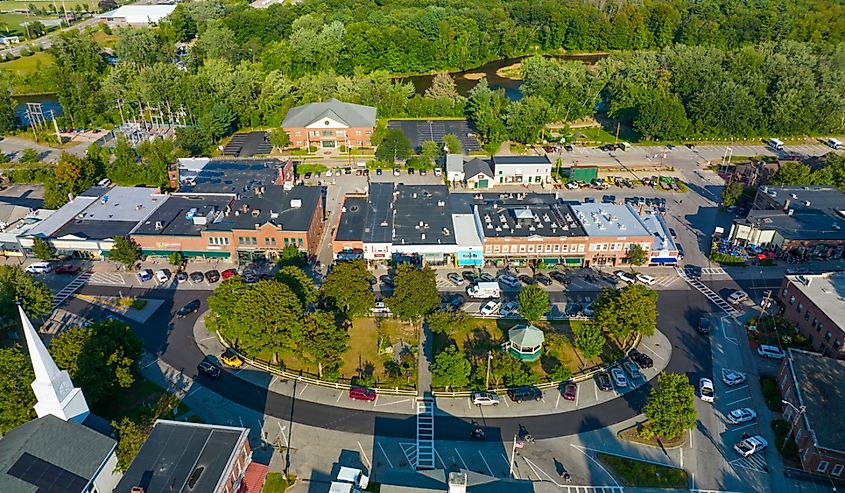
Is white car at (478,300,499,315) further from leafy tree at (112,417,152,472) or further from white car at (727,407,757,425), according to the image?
leafy tree at (112,417,152,472)

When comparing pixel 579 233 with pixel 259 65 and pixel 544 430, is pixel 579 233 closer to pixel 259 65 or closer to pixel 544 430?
pixel 544 430

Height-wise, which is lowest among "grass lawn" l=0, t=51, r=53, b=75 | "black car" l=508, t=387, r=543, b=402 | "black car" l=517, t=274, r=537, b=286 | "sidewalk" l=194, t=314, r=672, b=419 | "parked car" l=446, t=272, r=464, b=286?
"sidewalk" l=194, t=314, r=672, b=419

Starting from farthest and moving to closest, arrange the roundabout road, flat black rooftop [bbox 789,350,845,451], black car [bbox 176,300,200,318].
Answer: black car [bbox 176,300,200,318], the roundabout road, flat black rooftop [bbox 789,350,845,451]

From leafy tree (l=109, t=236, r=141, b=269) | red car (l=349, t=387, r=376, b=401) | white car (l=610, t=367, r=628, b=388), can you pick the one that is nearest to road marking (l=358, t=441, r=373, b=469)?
red car (l=349, t=387, r=376, b=401)

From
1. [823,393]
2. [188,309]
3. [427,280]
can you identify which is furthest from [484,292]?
[188,309]

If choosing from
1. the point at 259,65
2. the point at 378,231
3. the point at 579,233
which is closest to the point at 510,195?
the point at 579,233

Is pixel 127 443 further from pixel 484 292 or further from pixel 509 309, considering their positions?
pixel 509 309

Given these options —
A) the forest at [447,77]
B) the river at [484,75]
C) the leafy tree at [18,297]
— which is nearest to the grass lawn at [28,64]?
the forest at [447,77]
